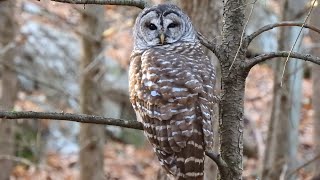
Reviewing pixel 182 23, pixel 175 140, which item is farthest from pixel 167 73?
pixel 182 23

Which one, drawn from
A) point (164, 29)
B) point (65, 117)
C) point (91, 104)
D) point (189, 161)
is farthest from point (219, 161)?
point (91, 104)

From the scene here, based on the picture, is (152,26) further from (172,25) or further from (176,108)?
(176,108)

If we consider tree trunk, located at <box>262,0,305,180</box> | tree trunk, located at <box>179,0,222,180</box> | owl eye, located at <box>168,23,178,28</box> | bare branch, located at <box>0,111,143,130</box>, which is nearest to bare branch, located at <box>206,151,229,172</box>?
bare branch, located at <box>0,111,143,130</box>

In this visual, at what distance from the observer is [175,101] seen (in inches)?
160

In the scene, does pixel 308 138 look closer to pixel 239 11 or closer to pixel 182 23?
pixel 182 23

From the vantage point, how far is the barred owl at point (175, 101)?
A: 3.96 meters

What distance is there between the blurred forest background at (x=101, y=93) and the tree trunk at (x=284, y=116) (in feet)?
0.05

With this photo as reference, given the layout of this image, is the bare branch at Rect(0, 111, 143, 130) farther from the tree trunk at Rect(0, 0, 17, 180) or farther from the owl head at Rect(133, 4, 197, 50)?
the tree trunk at Rect(0, 0, 17, 180)

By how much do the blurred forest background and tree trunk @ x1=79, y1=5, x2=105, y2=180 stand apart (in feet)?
0.04

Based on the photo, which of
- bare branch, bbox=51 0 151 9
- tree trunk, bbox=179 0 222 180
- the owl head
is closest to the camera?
bare branch, bbox=51 0 151 9

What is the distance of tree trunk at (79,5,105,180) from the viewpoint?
9.06 metres

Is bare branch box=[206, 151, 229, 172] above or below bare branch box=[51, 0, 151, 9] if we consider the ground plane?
below

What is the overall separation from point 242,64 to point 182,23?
4.18 feet

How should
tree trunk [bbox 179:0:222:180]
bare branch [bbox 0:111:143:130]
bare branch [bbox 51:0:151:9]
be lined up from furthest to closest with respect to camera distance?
tree trunk [bbox 179:0:222:180] → bare branch [bbox 51:0:151:9] → bare branch [bbox 0:111:143:130]
